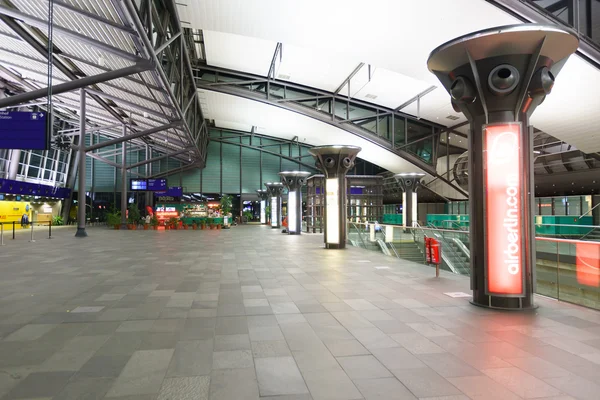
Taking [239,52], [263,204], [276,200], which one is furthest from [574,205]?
[263,204]

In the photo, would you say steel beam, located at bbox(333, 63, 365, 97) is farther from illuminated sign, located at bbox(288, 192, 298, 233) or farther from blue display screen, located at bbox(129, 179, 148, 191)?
blue display screen, located at bbox(129, 179, 148, 191)

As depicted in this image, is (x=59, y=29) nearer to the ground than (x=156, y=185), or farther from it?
farther from it

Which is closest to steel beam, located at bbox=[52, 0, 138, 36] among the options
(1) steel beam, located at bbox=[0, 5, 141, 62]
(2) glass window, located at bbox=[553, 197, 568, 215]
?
(1) steel beam, located at bbox=[0, 5, 141, 62]

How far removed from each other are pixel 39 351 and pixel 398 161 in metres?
31.4

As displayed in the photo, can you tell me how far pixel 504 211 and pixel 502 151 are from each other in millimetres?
906

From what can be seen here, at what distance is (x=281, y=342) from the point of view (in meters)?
4.38

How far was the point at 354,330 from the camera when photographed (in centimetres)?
482

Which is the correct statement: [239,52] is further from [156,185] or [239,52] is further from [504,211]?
[504,211]

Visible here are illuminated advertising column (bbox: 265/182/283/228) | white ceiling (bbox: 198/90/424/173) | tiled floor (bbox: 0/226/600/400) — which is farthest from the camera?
illuminated advertising column (bbox: 265/182/283/228)

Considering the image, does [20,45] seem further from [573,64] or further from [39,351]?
[573,64]

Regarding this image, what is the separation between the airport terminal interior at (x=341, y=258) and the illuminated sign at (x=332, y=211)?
0.25ft

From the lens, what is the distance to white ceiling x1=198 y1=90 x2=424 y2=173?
1205 inches

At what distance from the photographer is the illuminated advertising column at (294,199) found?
2670cm

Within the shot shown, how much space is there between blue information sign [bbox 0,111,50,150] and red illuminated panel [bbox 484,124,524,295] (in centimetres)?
1084
